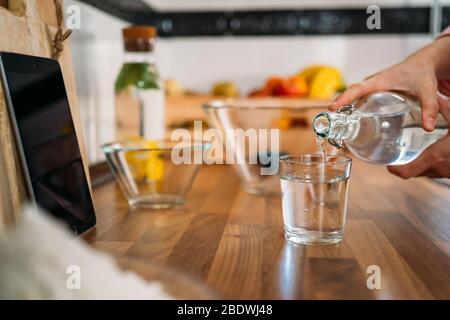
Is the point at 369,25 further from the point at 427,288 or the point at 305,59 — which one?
the point at 427,288

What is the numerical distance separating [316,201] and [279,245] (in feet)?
0.26

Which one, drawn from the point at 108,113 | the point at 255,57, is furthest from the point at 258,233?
the point at 255,57

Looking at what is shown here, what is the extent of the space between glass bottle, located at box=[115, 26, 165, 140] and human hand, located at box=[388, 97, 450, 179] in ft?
1.89

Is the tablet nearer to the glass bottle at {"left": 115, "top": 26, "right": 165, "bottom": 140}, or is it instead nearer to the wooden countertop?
the wooden countertop

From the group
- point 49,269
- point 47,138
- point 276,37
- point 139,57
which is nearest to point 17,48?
point 47,138

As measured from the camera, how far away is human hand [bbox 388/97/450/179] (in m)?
0.88

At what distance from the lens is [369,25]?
6.49ft

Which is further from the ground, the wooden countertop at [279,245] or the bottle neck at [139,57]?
the bottle neck at [139,57]

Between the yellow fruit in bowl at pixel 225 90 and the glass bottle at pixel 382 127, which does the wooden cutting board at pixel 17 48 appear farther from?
Result: the yellow fruit in bowl at pixel 225 90

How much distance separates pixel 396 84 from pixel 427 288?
1.32ft

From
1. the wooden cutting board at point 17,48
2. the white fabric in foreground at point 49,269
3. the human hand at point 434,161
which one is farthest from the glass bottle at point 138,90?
the white fabric in foreground at point 49,269

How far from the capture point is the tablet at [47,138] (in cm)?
63

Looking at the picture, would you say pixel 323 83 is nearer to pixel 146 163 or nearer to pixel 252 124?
pixel 252 124

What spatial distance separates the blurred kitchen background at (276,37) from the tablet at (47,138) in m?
1.17
